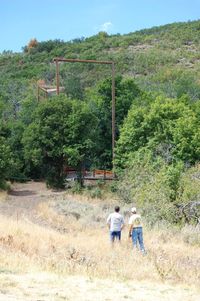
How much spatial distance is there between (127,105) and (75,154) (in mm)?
11154

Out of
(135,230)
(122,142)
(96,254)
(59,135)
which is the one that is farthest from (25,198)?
(96,254)

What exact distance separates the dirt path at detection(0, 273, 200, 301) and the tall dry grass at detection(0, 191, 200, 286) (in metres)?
0.68

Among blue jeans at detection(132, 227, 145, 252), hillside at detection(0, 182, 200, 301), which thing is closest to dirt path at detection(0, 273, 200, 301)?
hillside at detection(0, 182, 200, 301)

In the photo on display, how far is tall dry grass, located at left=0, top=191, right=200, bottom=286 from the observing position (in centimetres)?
1094

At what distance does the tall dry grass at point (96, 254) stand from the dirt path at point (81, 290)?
2.22ft

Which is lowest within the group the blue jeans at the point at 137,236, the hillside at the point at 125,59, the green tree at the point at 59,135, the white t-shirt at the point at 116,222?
the blue jeans at the point at 137,236

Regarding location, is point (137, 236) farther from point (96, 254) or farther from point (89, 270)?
point (89, 270)

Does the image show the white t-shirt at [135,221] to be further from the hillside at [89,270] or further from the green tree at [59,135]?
the green tree at [59,135]

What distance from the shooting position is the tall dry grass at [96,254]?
35.9 ft

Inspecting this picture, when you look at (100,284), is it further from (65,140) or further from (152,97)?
(152,97)

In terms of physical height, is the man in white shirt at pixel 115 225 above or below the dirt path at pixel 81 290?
below

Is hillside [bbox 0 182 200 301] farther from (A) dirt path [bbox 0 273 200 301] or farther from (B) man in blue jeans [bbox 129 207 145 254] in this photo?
(B) man in blue jeans [bbox 129 207 145 254]

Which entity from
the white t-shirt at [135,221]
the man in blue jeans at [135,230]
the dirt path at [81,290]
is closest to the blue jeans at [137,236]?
the man in blue jeans at [135,230]

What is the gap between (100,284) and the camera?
9.90 metres
